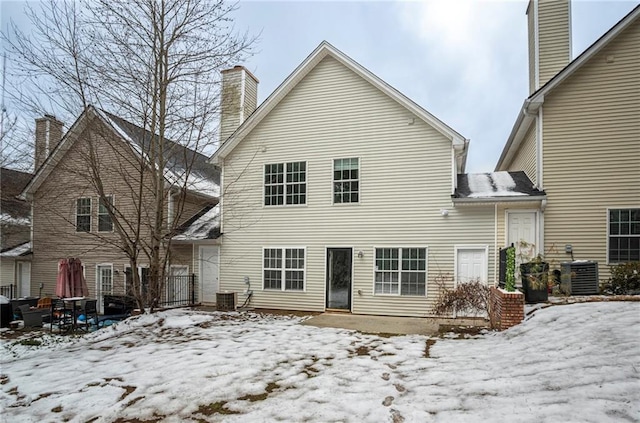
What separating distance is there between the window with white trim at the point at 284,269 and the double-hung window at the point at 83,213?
26.6ft

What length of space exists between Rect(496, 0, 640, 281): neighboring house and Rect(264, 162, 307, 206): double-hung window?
6.06 metres

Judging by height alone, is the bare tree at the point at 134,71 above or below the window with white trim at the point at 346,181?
above

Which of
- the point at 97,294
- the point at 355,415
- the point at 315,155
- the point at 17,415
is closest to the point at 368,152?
the point at 315,155

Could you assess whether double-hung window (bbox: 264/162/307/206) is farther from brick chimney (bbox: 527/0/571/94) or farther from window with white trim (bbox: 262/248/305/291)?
brick chimney (bbox: 527/0/571/94)

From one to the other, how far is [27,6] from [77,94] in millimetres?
2109

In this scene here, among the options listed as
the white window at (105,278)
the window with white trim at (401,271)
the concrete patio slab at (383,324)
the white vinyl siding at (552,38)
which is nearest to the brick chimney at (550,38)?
the white vinyl siding at (552,38)

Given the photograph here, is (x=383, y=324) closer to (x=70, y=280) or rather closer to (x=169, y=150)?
(x=169, y=150)

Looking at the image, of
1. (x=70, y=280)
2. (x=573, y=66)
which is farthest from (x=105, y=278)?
(x=573, y=66)

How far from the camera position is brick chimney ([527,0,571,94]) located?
36.5ft

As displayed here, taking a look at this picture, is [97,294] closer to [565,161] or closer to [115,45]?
[115,45]

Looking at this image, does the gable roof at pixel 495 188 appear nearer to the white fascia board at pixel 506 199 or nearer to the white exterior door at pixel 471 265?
the white fascia board at pixel 506 199

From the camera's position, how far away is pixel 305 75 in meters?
12.4

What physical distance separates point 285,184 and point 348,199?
227cm

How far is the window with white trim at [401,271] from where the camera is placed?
1098 centimetres
